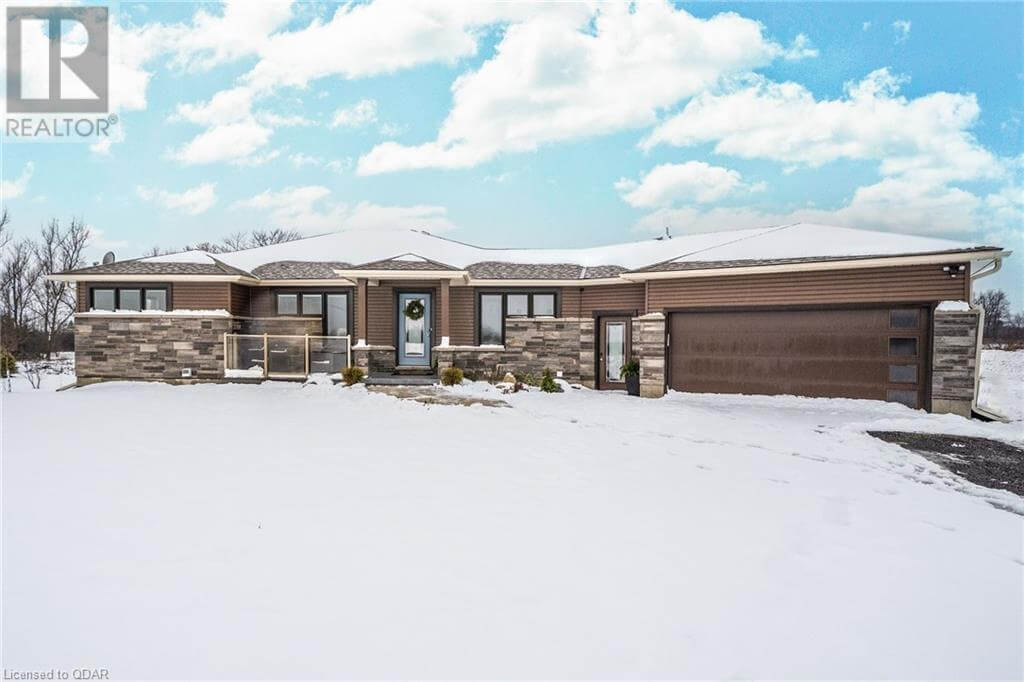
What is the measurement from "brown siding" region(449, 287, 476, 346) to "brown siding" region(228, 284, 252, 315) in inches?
248

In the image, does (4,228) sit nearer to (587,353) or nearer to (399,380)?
(399,380)

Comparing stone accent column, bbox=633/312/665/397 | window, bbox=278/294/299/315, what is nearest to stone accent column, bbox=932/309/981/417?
stone accent column, bbox=633/312/665/397

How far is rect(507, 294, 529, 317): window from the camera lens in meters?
14.7

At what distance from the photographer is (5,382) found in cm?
1497

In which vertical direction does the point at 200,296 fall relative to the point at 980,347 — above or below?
above

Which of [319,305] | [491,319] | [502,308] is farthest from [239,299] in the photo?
[502,308]

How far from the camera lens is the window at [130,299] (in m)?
14.1

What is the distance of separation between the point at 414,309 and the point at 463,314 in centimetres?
148

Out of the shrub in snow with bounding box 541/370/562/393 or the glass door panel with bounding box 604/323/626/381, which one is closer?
the shrub in snow with bounding box 541/370/562/393

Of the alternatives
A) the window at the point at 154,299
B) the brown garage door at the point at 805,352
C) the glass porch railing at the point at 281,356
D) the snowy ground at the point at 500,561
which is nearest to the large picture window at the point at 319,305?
the glass porch railing at the point at 281,356

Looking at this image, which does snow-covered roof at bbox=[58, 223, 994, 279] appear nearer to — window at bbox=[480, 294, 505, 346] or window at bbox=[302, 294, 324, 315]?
window at bbox=[480, 294, 505, 346]

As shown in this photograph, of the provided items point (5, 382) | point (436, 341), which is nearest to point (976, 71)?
point (436, 341)

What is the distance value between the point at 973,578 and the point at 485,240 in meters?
23.9

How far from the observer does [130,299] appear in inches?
556
